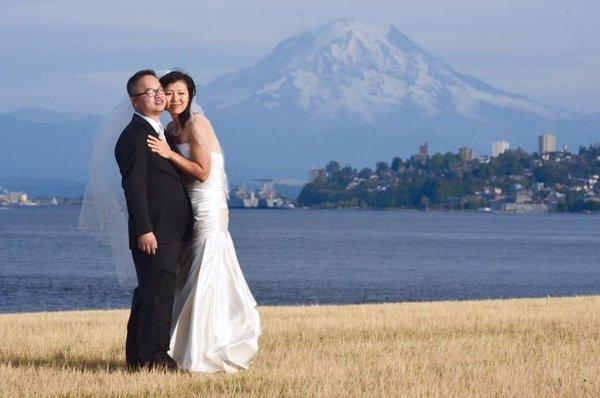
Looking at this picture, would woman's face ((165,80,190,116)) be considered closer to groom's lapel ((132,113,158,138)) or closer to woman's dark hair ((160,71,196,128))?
woman's dark hair ((160,71,196,128))

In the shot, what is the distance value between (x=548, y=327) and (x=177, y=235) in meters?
5.39

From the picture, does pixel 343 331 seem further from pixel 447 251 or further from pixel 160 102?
pixel 447 251

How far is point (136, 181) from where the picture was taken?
10.7 m

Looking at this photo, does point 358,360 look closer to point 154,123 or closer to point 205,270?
point 205,270

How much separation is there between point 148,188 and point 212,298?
0.97m

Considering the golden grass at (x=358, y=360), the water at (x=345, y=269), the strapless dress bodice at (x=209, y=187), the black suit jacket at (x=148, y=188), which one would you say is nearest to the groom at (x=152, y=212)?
the black suit jacket at (x=148, y=188)

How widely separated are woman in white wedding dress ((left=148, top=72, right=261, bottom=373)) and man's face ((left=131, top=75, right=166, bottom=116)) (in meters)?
0.14

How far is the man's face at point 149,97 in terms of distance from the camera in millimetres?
10828

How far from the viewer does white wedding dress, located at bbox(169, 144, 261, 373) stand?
1084 cm

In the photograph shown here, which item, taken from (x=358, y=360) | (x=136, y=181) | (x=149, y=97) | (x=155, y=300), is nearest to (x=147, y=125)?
(x=149, y=97)

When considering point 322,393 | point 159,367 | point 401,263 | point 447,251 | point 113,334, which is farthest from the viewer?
point 447,251

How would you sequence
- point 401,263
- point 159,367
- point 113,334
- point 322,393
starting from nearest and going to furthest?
point 322,393, point 159,367, point 113,334, point 401,263

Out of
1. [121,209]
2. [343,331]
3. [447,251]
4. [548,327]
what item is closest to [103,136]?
[121,209]

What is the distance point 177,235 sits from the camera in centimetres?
1093
